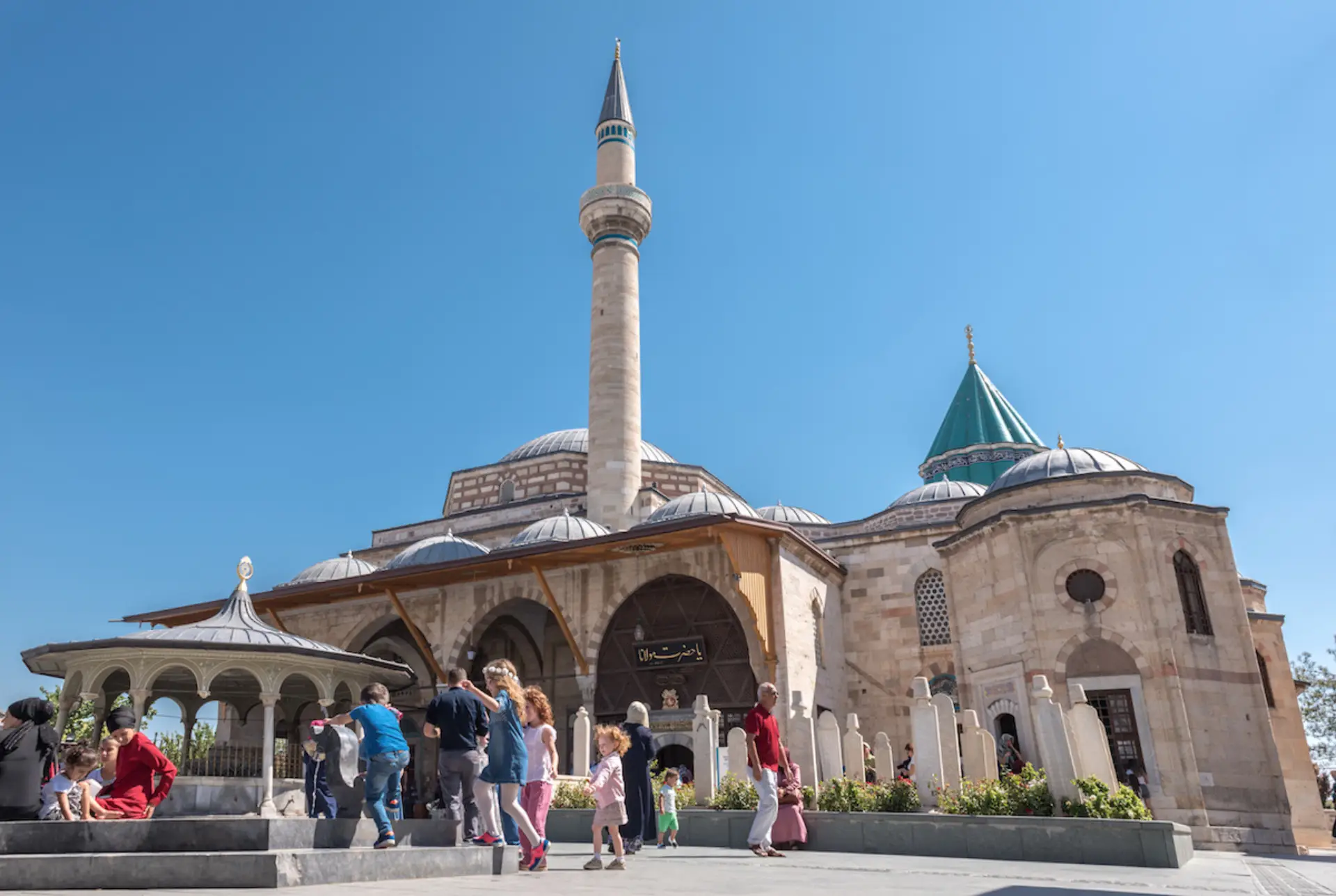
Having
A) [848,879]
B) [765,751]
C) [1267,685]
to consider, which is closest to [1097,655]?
[1267,685]

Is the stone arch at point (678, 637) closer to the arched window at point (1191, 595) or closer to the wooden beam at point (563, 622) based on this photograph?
the wooden beam at point (563, 622)

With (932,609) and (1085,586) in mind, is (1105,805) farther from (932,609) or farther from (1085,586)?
(932,609)

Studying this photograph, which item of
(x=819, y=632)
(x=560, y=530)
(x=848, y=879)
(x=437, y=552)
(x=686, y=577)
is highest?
(x=437, y=552)

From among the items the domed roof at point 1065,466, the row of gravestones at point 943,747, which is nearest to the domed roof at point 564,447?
the domed roof at point 1065,466

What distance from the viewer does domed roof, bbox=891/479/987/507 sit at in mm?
22375

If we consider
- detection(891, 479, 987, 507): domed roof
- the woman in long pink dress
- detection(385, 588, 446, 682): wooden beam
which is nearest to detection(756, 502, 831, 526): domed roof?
detection(891, 479, 987, 507): domed roof

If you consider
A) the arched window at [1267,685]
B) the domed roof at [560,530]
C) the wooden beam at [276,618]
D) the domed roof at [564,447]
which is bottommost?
the arched window at [1267,685]

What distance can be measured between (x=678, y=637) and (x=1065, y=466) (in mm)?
7533

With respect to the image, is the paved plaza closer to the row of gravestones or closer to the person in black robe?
the person in black robe

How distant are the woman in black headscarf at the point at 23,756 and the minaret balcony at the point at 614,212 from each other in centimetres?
1814

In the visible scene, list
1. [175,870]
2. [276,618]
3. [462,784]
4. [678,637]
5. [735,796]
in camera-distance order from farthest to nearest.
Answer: [276,618] → [678,637] → [735,796] → [462,784] → [175,870]

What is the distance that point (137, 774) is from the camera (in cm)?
587

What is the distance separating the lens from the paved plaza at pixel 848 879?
462 cm

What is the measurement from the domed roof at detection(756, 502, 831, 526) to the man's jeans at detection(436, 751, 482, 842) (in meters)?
17.9
